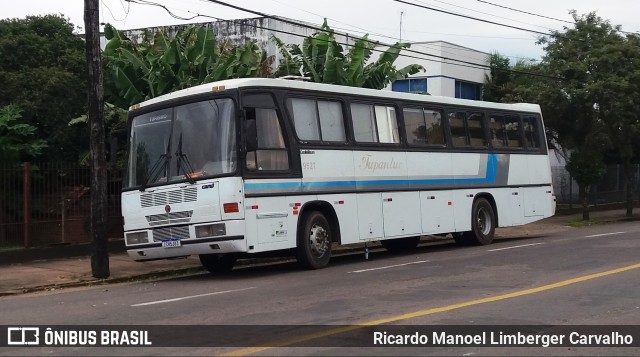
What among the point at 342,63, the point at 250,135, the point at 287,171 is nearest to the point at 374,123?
the point at 287,171

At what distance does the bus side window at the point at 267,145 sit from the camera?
13930 millimetres

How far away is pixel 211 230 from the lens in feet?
44.9

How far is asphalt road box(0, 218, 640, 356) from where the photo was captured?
8.86 metres

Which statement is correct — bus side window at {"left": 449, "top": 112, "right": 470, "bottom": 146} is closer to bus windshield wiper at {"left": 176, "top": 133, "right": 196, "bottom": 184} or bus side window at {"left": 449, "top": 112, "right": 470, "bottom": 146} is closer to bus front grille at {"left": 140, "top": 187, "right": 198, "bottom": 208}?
bus windshield wiper at {"left": 176, "top": 133, "right": 196, "bottom": 184}

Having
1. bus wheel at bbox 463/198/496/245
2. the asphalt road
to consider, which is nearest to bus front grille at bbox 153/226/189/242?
the asphalt road

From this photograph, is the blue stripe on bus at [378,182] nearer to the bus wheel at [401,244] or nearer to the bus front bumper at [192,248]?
the bus front bumper at [192,248]

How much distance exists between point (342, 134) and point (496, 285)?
5164mm

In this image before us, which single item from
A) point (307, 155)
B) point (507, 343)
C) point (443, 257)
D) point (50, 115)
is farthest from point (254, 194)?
point (50, 115)

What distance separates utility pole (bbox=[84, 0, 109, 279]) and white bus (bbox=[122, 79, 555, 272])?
62 centimetres

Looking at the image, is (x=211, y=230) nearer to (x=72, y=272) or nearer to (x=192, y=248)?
(x=192, y=248)

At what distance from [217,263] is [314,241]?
2296 mm

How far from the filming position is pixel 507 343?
312 inches

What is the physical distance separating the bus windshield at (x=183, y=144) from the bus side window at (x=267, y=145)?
0.42m

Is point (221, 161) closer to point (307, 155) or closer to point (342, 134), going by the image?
point (307, 155)
